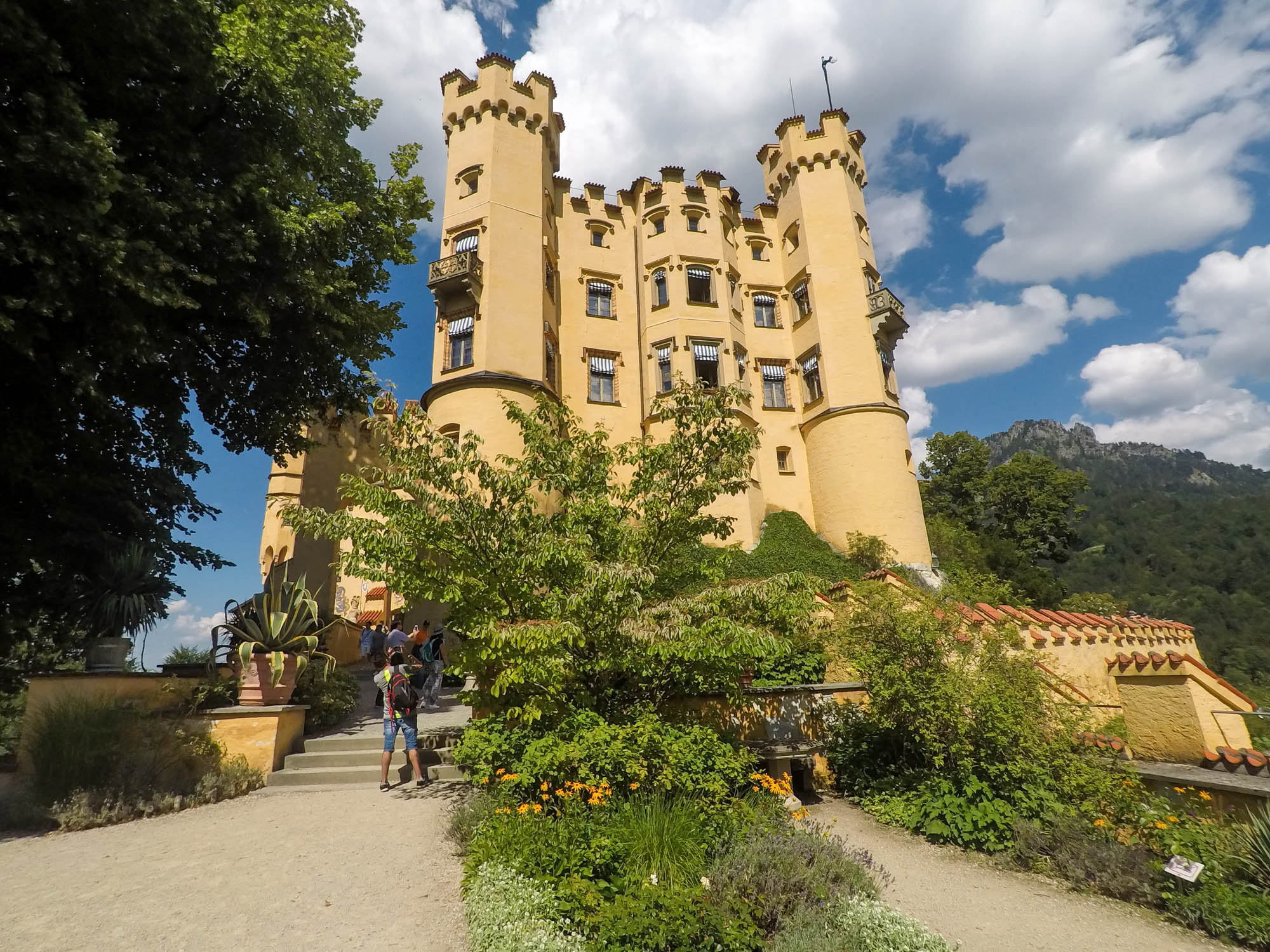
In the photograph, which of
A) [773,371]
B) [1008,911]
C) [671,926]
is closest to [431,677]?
[671,926]

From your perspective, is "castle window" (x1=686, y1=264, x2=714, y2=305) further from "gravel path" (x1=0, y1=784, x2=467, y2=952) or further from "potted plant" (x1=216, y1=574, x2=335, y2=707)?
"gravel path" (x1=0, y1=784, x2=467, y2=952)

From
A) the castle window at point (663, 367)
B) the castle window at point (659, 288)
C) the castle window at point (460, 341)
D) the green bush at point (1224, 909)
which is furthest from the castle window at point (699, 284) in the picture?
the green bush at point (1224, 909)

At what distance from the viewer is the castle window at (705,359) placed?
76.7 feet

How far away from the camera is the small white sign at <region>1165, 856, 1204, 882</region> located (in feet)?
17.0

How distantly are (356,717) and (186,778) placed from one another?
3376mm

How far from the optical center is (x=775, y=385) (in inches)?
1001

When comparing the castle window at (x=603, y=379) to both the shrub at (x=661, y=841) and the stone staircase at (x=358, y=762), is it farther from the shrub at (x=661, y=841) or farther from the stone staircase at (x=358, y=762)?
the shrub at (x=661, y=841)

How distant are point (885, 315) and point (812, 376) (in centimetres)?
350

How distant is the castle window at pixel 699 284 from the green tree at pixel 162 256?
1271cm

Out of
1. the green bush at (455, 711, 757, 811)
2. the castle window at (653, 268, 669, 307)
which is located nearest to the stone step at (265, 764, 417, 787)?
the green bush at (455, 711, 757, 811)

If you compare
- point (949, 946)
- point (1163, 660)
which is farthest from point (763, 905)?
point (1163, 660)

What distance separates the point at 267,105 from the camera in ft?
34.8

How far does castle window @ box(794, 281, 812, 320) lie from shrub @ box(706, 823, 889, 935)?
22.2m

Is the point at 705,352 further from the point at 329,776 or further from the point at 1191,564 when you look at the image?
the point at 1191,564
